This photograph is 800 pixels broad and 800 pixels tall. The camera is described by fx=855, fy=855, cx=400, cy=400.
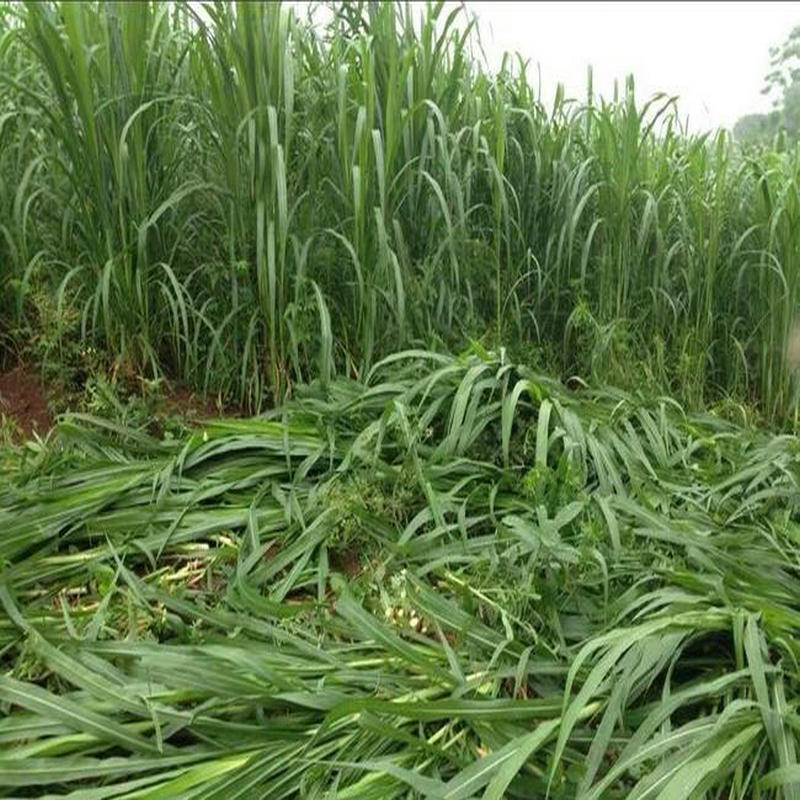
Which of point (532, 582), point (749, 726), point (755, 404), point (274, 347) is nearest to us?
point (749, 726)

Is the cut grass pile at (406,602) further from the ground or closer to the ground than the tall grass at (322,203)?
closer to the ground

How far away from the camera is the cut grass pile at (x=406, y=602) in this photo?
121 centimetres

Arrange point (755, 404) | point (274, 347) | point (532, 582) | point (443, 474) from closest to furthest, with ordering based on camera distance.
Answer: point (532, 582)
point (443, 474)
point (274, 347)
point (755, 404)

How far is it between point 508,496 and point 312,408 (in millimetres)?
492

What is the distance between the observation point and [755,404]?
285 centimetres

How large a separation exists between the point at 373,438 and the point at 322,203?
71cm

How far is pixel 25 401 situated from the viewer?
210cm

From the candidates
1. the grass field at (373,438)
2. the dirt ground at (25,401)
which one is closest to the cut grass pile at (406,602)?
the grass field at (373,438)

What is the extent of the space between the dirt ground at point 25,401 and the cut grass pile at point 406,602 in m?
0.18

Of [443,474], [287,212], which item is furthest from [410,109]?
[443,474]

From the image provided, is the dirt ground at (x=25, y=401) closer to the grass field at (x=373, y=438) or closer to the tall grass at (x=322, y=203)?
the grass field at (x=373, y=438)

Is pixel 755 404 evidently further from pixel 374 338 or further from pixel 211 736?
pixel 211 736

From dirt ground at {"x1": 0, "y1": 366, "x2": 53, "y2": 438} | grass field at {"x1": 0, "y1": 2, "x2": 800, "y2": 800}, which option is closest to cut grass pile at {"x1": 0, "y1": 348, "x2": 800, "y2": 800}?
grass field at {"x1": 0, "y1": 2, "x2": 800, "y2": 800}

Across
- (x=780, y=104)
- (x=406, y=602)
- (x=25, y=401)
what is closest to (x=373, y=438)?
(x=406, y=602)
